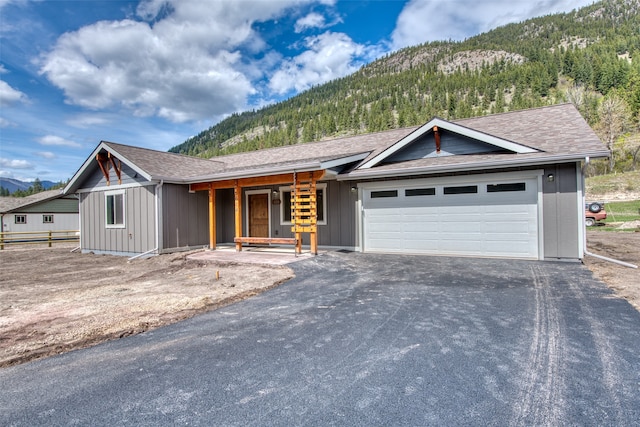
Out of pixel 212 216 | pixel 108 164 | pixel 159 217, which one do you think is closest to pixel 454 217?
pixel 212 216

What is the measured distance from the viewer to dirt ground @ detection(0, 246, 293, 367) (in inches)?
142

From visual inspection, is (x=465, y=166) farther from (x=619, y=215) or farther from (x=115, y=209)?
(x=619, y=215)

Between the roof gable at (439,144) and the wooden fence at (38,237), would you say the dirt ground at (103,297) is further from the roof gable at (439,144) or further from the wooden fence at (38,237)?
the wooden fence at (38,237)

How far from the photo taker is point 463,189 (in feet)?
28.3

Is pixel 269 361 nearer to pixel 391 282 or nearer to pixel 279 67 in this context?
pixel 391 282

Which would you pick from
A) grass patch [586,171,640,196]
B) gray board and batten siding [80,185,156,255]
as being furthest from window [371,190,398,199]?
grass patch [586,171,640,196]

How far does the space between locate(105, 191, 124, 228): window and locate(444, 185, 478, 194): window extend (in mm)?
10905

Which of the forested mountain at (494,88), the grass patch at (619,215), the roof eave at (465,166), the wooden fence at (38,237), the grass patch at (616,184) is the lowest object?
the wooden fence at (38,237)

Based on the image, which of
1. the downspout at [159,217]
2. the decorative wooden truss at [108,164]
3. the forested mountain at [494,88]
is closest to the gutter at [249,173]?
the downspout at [159,217]

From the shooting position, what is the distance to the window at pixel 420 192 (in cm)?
905

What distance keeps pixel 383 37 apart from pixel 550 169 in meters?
37.5

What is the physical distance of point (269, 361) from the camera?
290 cm

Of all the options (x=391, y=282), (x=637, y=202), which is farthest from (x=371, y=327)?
(x=637, y=202)

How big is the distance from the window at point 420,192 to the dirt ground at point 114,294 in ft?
12.3
